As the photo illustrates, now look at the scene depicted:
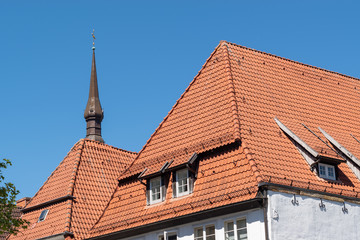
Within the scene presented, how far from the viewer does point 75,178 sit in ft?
124

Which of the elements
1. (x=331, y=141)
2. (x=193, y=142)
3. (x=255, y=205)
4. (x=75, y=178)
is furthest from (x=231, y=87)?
(x=75, y=178)

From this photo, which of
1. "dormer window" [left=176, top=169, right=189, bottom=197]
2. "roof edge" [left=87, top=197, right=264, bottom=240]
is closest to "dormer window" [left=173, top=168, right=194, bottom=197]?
"dormer window" [left=176, top=169, right=189, bottom=197]

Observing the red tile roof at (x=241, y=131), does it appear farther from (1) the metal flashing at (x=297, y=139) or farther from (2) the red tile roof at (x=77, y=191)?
(2) the red tile roof at (x=77, y=191)

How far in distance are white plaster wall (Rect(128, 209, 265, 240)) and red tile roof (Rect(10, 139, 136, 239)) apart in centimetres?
617

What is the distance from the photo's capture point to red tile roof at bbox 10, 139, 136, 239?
35.7 metres

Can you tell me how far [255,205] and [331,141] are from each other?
674 cm

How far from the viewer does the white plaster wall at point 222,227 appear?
86.9 feet

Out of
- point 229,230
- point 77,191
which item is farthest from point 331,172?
point 77,191

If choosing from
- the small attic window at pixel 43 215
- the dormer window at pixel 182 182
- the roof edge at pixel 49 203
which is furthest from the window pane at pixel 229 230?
the small attic window at pixel 43 215

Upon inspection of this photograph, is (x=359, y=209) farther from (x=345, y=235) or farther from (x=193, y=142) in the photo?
(x=193, y=142)

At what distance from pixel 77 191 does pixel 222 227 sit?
449 inches

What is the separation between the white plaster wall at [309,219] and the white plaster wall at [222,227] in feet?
1.44

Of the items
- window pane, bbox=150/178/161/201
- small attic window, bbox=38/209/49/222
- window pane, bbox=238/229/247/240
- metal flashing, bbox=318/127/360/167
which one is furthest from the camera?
small attic window, bbox=38/209/49/222

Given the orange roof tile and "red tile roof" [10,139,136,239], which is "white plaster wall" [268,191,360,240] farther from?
"red tile roof" [10,139,136,239]
